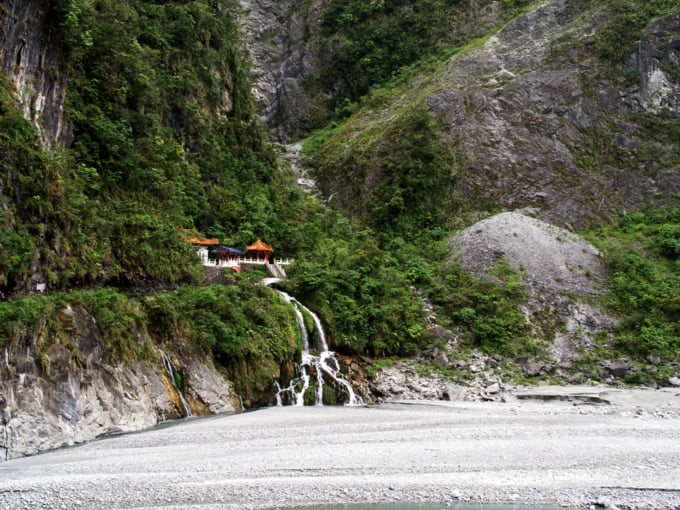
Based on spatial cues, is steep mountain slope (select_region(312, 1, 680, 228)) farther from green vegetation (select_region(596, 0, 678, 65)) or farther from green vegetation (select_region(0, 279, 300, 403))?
green vegetation (select_region(0, 279, 300, 403))

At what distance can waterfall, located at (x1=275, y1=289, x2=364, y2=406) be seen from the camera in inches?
970

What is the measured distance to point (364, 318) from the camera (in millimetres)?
30938

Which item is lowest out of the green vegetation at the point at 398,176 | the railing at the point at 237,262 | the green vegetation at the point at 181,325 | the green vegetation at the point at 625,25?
the green vegetation at the point at 181,325

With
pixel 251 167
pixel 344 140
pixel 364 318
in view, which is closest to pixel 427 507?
pixel 364 318

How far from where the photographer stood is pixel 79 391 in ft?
53.7

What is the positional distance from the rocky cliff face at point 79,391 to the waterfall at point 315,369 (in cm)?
419

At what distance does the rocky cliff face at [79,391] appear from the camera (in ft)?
47.0

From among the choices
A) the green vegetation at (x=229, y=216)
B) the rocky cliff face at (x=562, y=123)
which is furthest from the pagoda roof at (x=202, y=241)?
the rocky cliff face at (x=562, y=123)

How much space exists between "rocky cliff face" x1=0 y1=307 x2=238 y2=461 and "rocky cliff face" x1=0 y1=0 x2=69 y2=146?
9.32 meters

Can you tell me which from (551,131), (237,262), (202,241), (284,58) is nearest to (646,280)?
(551,131)

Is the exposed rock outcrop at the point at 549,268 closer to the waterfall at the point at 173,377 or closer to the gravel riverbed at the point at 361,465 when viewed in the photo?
the gravel riverbed at the point at 361,465

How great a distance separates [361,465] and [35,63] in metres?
20.2

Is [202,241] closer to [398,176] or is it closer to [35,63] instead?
[35,63]

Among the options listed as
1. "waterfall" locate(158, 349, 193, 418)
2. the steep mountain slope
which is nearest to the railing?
"waterfall" locate(158, 349, 193, 418)
